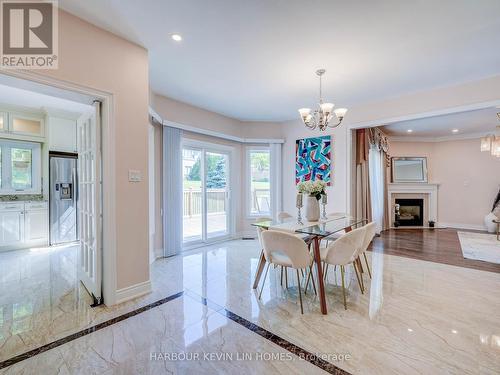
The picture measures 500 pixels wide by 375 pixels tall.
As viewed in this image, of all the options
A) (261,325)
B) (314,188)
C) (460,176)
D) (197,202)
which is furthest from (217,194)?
(460,176)

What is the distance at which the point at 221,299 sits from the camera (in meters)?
2.45

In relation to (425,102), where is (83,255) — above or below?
below

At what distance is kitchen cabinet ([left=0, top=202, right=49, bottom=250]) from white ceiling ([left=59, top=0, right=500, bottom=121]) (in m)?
3.40

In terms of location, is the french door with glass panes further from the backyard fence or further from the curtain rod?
the curtain rod

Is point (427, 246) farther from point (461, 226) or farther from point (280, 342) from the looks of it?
point (280, 342)

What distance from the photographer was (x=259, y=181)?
17.8ft

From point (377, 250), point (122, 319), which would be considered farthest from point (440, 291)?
point (122, 319)

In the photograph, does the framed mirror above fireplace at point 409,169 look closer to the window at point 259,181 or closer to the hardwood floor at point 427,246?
the hardwood floor at point 427,246

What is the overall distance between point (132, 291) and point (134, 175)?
1219 millimetres

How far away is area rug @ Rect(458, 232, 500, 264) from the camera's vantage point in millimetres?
3814

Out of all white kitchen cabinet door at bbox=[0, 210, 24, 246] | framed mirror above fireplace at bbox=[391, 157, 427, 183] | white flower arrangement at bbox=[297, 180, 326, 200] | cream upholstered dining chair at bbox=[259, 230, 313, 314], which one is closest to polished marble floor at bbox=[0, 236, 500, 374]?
cream upholstered dining chair at bbox=[259, 230, 313, 314]

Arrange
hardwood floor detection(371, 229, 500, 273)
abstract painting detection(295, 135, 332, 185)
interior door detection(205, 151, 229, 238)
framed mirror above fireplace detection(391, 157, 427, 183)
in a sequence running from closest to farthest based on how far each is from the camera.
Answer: hardwood floor detection(371, 229, 500, 273), abstract painting detection(295, 135, 332, 185), interior door detection(205, 151, 229, 238), framed mirror above fireplace detection(391, 157, 427, 183)

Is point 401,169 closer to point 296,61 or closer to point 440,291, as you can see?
point 440,291

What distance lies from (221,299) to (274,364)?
100 centimetres
